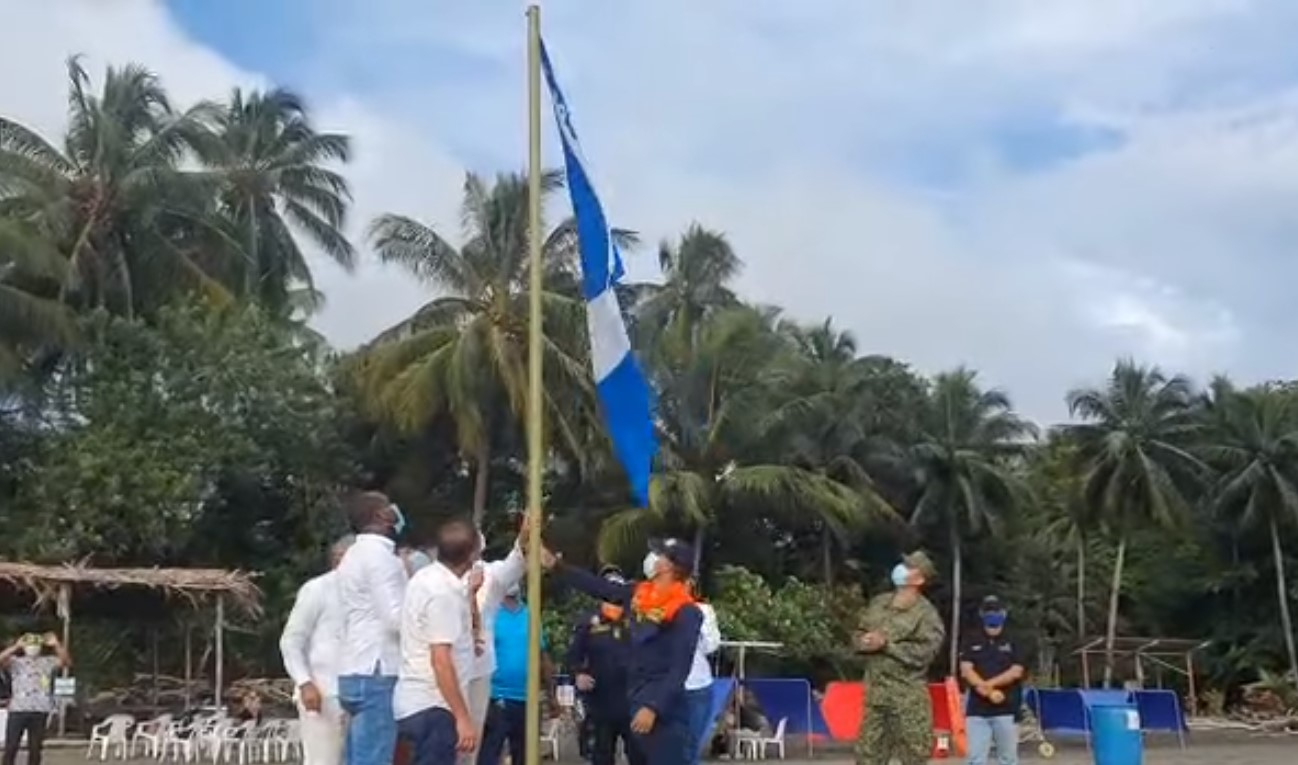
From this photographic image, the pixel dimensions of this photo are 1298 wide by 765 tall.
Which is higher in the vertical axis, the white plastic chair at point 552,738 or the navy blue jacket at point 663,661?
the navy blue jacket at point 663,661

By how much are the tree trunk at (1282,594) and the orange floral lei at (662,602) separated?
43.8 m

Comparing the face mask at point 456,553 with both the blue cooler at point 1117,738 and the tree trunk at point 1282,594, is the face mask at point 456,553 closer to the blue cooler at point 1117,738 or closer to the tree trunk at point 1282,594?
the blue cooler at point 1117,738

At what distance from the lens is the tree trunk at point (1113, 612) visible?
4869 cm

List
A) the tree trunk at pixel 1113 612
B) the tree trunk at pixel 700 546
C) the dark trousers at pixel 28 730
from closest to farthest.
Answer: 1. the dark trousers at pixel 28 730
2. the tree trunk at pixel 700 546
3. the tree trunk at pixel 1113 612

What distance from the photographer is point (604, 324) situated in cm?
880

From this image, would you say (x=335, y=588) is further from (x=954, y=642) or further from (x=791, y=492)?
(x=954, y=642)

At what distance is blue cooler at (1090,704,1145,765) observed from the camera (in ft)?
52.1

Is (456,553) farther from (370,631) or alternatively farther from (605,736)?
(605,736)

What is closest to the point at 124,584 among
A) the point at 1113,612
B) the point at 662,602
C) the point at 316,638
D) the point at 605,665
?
the point at 605,665

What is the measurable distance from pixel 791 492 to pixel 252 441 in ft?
35.6

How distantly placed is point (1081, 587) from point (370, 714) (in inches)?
1883

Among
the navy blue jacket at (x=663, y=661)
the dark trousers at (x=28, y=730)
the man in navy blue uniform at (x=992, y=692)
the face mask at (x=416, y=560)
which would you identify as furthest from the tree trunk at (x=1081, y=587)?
the navy blue jacket at (x=663, y=661)

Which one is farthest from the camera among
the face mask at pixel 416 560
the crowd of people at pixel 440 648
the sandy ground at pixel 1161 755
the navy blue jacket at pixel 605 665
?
the sandy ground at pixel 1161 755

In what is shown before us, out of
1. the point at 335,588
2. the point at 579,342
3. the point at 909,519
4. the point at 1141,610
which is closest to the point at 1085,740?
the point at 579,342
